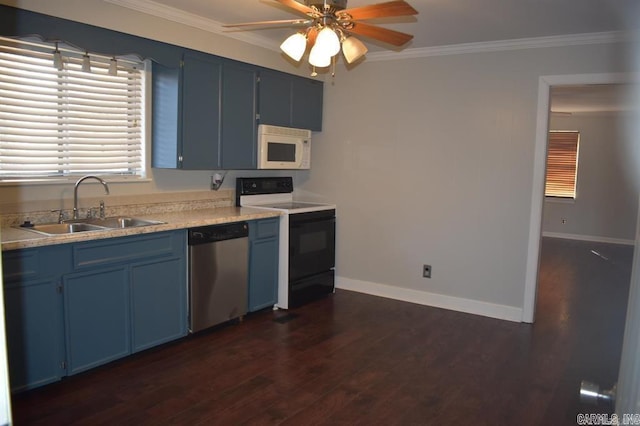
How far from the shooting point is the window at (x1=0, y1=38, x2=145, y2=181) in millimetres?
3197

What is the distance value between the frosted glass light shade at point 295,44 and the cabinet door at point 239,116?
154 centimetres

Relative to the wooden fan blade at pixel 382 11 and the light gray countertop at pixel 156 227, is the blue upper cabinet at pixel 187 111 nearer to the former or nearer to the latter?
the light gray countertop at pixel 156 227

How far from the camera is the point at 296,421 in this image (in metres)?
2.65

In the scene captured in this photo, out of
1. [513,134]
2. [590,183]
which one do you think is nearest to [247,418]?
[513,134]

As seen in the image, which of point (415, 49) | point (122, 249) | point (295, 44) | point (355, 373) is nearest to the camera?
point (295, 44)

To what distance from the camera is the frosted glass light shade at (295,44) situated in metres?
2.67

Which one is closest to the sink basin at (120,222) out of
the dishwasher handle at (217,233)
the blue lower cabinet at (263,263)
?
the dishwasher handle at (217,233)

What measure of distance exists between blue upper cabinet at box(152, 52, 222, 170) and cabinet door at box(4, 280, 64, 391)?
1.45 metres

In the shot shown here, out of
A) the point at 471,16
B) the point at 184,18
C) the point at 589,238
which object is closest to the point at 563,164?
the point at 589,238

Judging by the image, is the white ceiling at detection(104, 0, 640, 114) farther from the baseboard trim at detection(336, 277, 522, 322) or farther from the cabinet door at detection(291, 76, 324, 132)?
the baseboard trim at detection(336, 277, 522, 322)

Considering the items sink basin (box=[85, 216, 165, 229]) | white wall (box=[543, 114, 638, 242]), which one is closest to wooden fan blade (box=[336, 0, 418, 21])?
sink basin (box=[85, 216, 165, 229])

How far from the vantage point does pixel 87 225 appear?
3.38m

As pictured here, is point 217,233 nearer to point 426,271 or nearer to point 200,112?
point 200,112

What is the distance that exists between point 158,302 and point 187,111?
1487 mm
